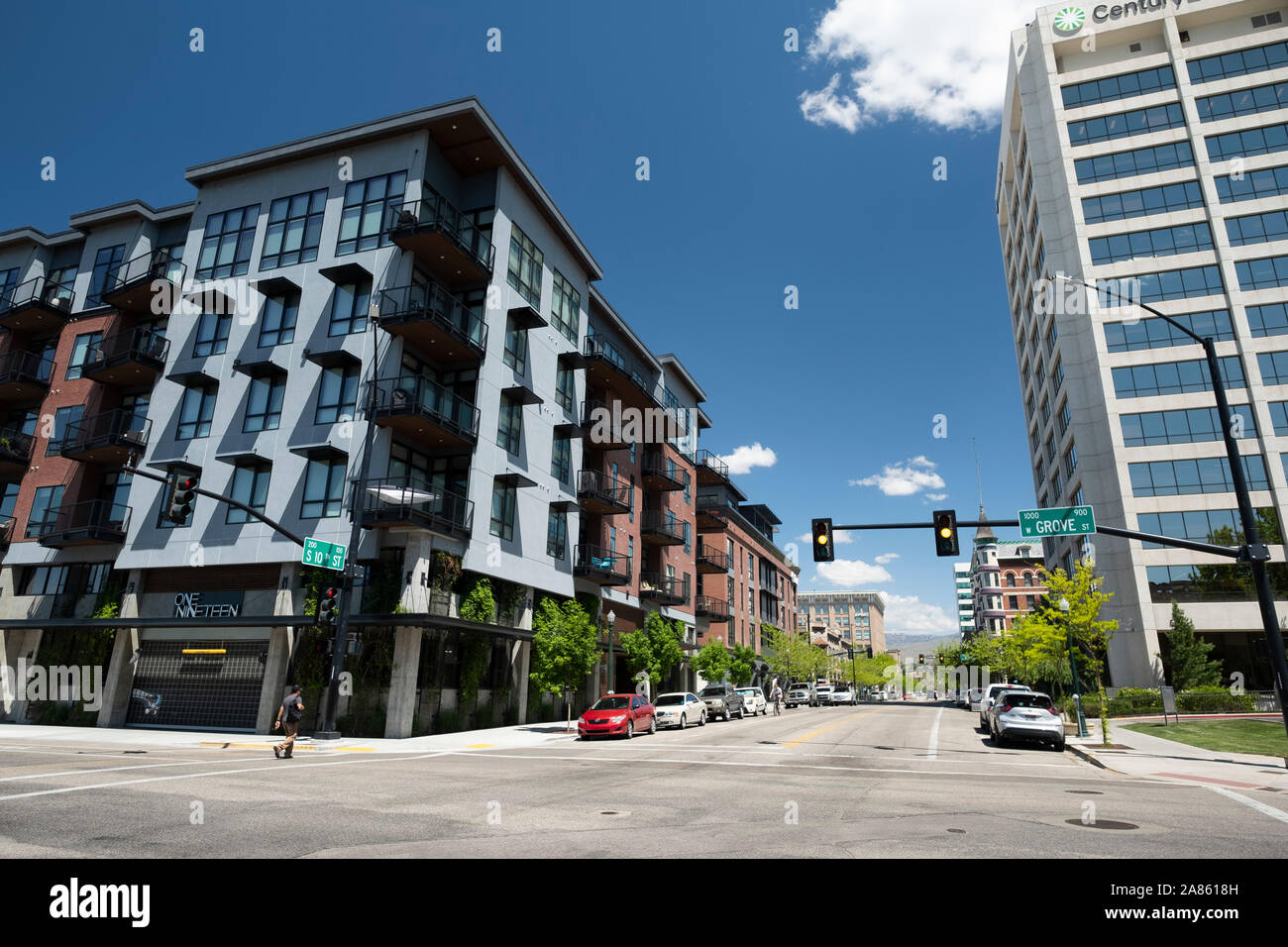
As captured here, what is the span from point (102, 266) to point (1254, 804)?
47.4 metres

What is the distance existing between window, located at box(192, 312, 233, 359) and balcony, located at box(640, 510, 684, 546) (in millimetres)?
23952

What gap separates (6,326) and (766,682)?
64313mm

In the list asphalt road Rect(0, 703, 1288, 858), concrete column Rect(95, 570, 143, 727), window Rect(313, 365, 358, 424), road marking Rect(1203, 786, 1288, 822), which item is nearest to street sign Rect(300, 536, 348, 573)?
asphalt road Rect(0, 703, 1288, 858)

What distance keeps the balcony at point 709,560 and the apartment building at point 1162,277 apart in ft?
82.0

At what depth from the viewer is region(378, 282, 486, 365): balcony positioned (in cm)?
2683

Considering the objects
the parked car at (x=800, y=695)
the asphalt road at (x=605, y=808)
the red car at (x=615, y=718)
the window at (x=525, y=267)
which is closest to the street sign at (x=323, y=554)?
the asphalt road at (x=605, y=808)

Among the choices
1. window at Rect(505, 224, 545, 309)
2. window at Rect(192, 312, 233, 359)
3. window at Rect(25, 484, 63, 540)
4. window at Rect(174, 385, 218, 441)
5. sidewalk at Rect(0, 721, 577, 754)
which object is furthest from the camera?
window at Rect(25, 484, 63, 540)

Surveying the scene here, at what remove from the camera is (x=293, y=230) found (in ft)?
103

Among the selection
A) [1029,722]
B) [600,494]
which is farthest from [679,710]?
[1029,722]

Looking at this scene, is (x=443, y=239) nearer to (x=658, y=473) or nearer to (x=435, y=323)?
(x=435, y=323)

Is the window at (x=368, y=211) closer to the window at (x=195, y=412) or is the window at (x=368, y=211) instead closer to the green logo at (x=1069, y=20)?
the window at (x=195, y=412)

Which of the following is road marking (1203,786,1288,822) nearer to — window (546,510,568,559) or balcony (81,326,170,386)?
window (546,510,568,559)

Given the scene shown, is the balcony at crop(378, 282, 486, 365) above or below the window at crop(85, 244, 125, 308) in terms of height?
below

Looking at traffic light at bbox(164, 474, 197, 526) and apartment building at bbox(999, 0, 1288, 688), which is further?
apartment building at bbox(999, 0, 1288, 688)
